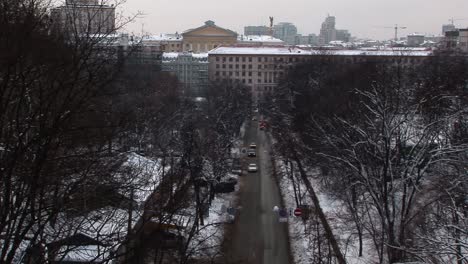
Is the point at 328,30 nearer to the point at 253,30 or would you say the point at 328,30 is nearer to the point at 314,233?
the point at 253,30

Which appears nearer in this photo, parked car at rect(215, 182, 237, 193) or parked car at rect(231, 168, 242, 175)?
parked car at rect(215, 182, 237, 193)

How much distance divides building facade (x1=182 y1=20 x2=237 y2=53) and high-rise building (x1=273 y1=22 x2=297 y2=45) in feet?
278

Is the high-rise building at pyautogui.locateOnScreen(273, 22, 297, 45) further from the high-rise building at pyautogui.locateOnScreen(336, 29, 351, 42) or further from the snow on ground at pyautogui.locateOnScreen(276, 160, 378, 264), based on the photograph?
the snow on ground at pyautogui.locateOnScreen(276, 160, 378, 264)

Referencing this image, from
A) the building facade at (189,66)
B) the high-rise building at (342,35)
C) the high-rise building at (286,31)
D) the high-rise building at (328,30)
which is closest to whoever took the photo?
the building facade at (189,66)

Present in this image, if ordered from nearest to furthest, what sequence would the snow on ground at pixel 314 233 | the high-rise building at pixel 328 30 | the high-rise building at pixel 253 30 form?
the snow on ground at pixel 314 233 < the high-rise building at pixel 253 30 < the high-rise building at pixel 328 30

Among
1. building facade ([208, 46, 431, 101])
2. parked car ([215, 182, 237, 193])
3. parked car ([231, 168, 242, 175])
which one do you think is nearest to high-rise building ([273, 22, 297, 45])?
building facade ([208, 46, 431, 101])

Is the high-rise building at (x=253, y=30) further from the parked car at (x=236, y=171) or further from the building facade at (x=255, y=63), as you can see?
the parked car at (x=236, y=171)

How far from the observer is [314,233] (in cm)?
1323

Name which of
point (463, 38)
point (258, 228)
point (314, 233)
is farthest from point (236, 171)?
point (463, 38)

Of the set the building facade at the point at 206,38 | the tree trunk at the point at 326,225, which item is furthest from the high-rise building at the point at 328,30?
the tree trunk at the point at 326,225

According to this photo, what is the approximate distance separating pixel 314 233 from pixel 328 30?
484ft

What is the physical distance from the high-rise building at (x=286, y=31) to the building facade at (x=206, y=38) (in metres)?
84.7

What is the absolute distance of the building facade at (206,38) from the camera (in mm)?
66062

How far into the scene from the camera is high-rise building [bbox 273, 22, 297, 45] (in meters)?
151
